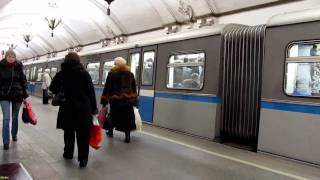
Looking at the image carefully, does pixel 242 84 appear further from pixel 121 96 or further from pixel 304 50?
pixel 121 96

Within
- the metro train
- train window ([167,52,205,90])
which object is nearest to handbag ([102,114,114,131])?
the metro train

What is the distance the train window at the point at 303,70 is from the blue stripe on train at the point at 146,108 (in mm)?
4971

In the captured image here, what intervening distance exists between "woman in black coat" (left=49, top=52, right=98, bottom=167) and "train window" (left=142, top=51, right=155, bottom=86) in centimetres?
524

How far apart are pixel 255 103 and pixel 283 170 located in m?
1.83

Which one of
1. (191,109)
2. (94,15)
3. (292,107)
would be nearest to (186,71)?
(191,109)

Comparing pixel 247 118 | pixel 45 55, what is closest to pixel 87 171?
pixel 247 118

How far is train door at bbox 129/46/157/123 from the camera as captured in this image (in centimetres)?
1098

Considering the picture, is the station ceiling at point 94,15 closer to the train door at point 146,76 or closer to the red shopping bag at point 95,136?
the train door at point 146,76

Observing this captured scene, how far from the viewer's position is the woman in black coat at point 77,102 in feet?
19.0

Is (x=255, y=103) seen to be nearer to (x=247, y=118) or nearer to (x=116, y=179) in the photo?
(x=247, y=118)

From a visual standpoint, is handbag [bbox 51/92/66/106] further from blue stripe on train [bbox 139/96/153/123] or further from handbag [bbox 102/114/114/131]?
blue stripe on train [bbox 139/96/153/123]

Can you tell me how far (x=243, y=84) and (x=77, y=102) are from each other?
142 inches

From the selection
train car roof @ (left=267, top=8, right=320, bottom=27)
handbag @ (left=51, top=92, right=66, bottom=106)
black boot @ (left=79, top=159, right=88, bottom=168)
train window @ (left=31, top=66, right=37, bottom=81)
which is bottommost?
black boot @ (left=79, top=159, right=88, bottom=168)

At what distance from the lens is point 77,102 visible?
5.82 m
